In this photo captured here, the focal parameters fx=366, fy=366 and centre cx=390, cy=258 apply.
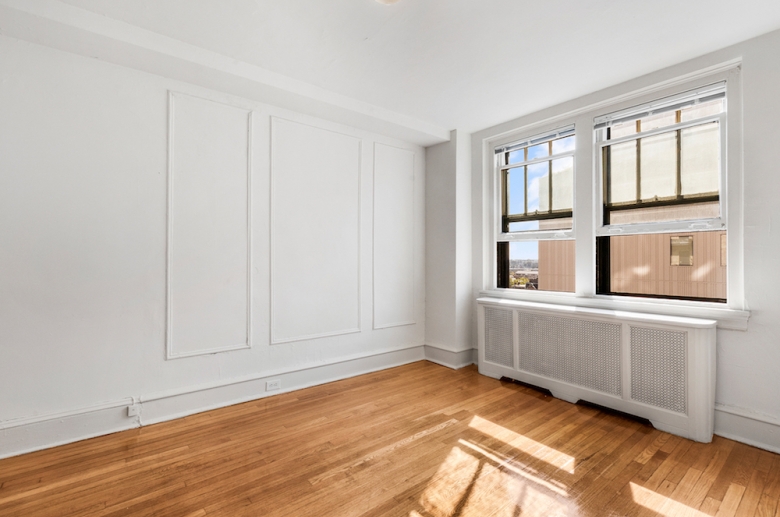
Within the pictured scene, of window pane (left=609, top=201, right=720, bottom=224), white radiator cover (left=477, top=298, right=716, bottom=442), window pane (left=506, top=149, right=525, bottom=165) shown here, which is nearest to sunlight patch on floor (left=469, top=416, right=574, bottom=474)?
white radiator cover (left=477, top=298, right=716, bottom=442)

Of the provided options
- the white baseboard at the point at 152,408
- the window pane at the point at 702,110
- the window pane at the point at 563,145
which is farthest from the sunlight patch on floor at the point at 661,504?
the window pane at the point at 563,145

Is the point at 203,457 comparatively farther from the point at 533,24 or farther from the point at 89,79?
the point at 533,24

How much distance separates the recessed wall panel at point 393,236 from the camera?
4.48 metres

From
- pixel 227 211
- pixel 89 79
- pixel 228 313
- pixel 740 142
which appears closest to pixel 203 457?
pixel 228 313

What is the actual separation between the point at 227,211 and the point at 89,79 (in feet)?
4.40

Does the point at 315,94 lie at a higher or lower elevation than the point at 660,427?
higher

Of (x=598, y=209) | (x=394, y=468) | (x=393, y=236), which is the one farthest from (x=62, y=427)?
(x=598, y=209)

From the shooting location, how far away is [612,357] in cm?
322

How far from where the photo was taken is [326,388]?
380 cm

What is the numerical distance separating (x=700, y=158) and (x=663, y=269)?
0.97 m

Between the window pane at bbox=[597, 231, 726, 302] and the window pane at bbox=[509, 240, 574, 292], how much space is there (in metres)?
0.35

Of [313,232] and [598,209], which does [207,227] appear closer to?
[313,232]

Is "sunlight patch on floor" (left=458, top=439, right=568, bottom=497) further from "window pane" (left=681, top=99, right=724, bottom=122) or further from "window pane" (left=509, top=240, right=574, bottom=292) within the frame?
"window pane" (left=681, top=99, right=724, bottom=122)

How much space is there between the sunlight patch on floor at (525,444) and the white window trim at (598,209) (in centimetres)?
156
